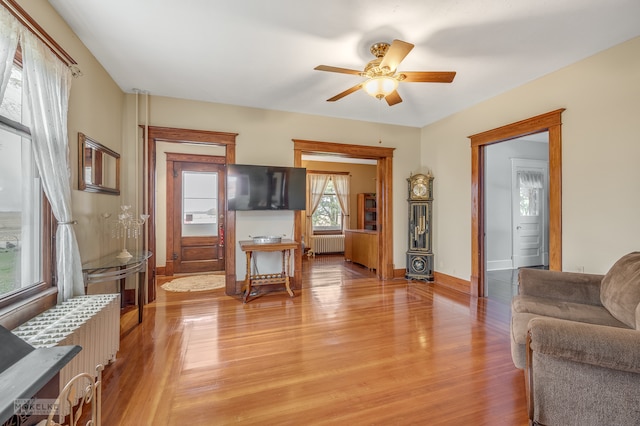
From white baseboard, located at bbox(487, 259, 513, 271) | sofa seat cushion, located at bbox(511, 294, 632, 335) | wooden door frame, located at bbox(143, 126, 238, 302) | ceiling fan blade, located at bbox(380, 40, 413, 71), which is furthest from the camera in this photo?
white baseboard, located at bbox(487, 259, 513, 271)

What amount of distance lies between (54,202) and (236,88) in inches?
92.9

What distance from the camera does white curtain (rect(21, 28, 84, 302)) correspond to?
6.10ft

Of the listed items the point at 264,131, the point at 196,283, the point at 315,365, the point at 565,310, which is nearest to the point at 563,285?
the point at 565,310

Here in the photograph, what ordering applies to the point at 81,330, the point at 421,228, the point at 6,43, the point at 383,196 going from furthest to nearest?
the point at 383,196 → the point at 421,228 → the point at 81,330 → the point at 6,43

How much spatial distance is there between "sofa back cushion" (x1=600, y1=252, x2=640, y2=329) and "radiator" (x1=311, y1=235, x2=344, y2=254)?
6.00 m

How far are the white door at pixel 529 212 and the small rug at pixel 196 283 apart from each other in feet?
19.9

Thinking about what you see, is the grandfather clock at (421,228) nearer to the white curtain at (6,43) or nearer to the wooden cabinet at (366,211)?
the wooden cabinet at (366,211)

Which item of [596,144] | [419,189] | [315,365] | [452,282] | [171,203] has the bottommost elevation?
[315,365]

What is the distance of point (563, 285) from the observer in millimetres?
2395

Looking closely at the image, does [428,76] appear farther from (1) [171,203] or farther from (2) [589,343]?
(1) [171,203]

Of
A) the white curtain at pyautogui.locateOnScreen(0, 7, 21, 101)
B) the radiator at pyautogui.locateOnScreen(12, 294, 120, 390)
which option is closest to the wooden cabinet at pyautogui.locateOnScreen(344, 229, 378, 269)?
the radiator at pyautogui.locateOnScreen(12, 294, 120, 390)

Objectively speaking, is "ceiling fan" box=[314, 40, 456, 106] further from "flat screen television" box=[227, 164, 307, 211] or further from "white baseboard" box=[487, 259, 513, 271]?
"white baseboard" box=[487, 259, 513, 271]

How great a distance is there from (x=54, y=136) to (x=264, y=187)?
7.88 feet

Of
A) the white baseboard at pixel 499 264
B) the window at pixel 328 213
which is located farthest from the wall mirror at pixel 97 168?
the white baseboard at pixel 499 264
